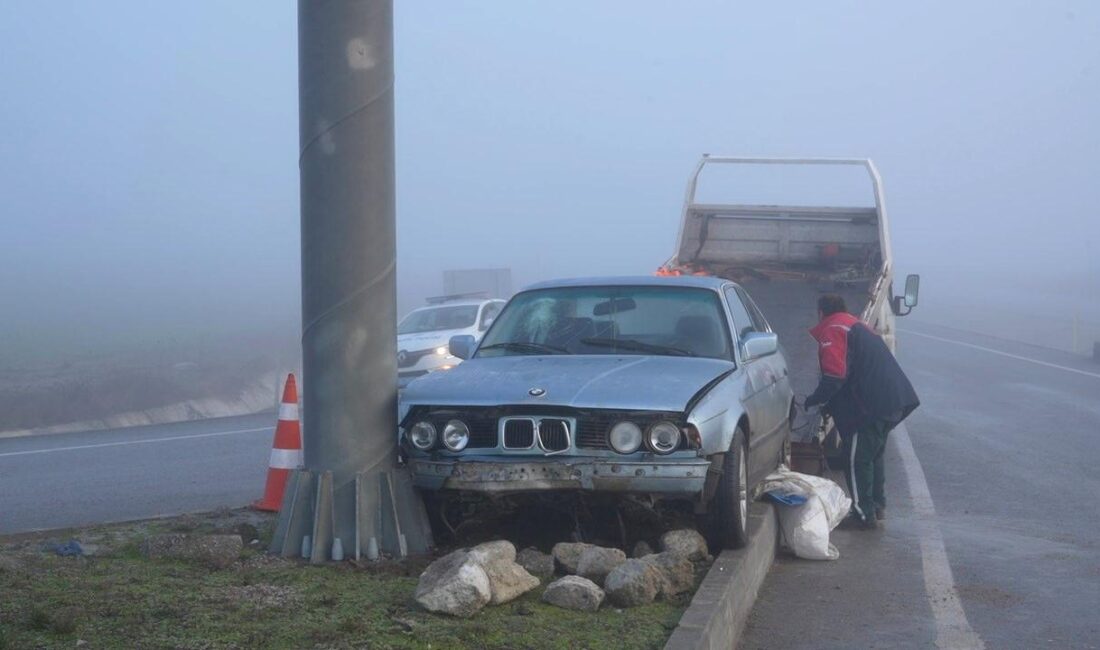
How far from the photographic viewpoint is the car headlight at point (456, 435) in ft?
22.6

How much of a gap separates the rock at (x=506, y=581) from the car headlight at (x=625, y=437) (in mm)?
964

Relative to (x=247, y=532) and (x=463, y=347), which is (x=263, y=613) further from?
(x=463, y=347)

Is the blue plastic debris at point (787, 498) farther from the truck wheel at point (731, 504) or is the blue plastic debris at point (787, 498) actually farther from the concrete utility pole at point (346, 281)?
the concrete utility pole at point (346, 281)

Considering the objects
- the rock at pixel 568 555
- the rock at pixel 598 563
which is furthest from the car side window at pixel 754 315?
the rock at pixel 598 563

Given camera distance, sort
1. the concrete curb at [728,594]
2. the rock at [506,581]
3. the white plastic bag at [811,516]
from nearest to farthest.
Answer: the concrete curb at [728,594], the rock at [506,581], the white plastic bag at [811,516]

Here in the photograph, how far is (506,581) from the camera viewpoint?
19.1 ft

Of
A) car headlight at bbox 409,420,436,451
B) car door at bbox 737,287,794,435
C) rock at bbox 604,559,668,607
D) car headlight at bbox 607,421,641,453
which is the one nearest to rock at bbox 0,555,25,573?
car headlight at bbox 409,420,436,451

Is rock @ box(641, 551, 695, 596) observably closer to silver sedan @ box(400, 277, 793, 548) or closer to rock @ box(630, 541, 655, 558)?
silver sedan @ box(400, 277, 793, 548)

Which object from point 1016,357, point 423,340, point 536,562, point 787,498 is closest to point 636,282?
point 787,498

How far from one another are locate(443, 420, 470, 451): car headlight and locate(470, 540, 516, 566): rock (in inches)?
31.7

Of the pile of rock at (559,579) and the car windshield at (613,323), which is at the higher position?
the car windshield at (613,323)

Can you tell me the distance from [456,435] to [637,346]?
1.55 meters

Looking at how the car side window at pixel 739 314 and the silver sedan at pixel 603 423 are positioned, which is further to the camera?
the car side window at pixel 739 314

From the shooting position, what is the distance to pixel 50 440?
17.0 m
